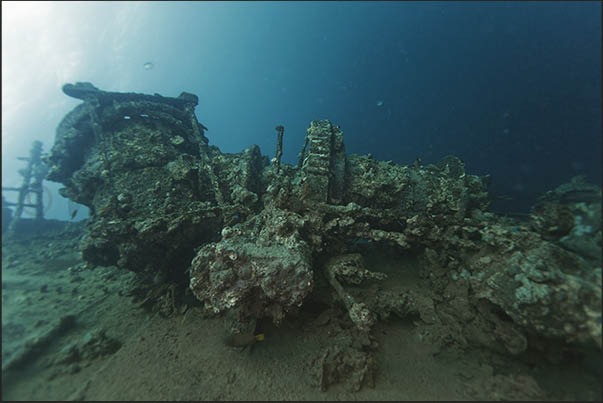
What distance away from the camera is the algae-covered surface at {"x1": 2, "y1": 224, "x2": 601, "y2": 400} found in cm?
320

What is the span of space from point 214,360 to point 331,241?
11.0ft

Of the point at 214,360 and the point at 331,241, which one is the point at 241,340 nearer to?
the point at 214,360

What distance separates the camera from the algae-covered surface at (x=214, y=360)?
320 centimetres

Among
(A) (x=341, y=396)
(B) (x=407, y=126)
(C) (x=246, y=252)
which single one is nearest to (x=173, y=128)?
(C) (x=246, y=252)

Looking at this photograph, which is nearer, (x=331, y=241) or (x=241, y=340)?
(x=241, y=340)

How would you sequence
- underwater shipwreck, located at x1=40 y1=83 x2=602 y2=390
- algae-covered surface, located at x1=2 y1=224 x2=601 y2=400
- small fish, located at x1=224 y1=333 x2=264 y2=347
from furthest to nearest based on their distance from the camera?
small fish, located at x1=224 y1=333 x2=264 y2=347, underwater shipwreck, located at x1=40 y1=83 x2=602 y2=390, algae-covered surface, located at x1=2 y1=224 x2=601 y2=400

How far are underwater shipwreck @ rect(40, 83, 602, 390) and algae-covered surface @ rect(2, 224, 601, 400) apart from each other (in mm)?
214

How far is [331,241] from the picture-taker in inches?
215

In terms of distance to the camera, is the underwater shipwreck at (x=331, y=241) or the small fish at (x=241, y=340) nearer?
the underwater shipwreck at (x=331, y=241)

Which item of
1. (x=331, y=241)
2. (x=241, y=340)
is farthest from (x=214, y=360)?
(x=331, y=241)

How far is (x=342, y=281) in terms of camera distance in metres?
4.97

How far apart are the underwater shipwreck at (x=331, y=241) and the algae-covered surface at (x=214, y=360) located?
0.21m

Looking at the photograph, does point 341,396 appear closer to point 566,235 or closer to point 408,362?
point 408,362

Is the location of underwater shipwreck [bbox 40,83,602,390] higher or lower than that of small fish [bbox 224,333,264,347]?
higher
